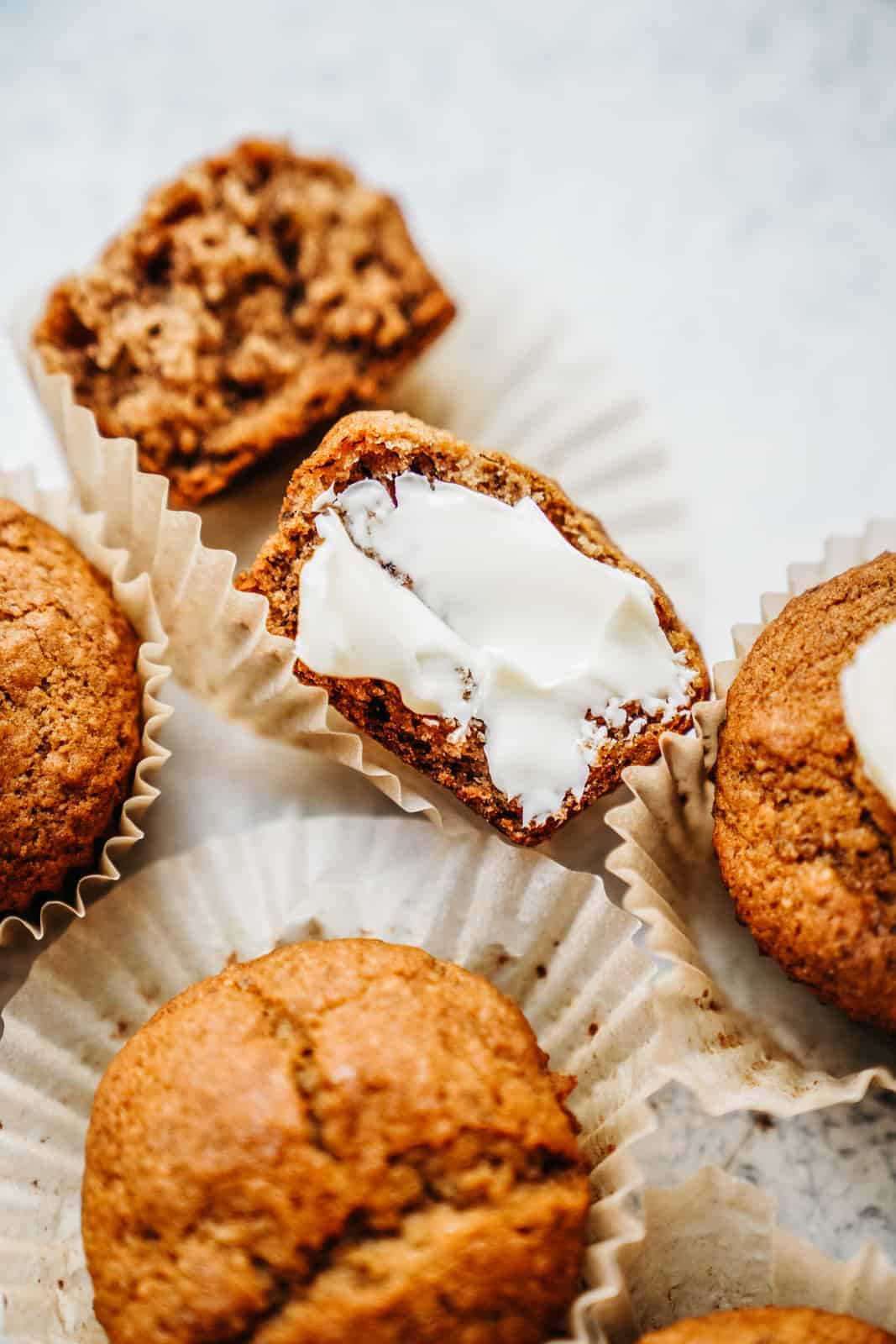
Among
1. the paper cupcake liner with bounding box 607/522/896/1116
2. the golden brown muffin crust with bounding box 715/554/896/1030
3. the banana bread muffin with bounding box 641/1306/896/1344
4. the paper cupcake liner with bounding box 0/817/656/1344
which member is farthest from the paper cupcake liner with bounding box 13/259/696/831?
the banana bread muffin with bounding box 641/1306/896/1344

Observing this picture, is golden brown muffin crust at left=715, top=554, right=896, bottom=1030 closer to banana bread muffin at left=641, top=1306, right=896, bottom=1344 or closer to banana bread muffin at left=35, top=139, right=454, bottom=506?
banana bread muffin at left=641, top=1306, right=896, bottom=1344

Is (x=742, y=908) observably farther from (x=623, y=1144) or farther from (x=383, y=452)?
(x=383, y=452)

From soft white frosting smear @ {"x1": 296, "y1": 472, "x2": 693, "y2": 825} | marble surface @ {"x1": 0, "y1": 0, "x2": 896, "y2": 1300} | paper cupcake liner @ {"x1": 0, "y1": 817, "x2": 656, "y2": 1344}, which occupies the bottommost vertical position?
paper cupcake liner @ {"x1": 0, "y1": 817, "x2": 656, "y2": 1344}

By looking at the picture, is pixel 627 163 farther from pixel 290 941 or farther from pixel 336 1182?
pixel 336 1182

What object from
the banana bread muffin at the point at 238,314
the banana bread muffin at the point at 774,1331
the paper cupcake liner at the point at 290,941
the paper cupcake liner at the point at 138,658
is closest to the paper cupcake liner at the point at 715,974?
the paper cupcake liner at the point at 290,941

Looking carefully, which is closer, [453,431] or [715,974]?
[715,974]

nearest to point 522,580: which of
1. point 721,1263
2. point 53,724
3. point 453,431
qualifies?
point 453,431
